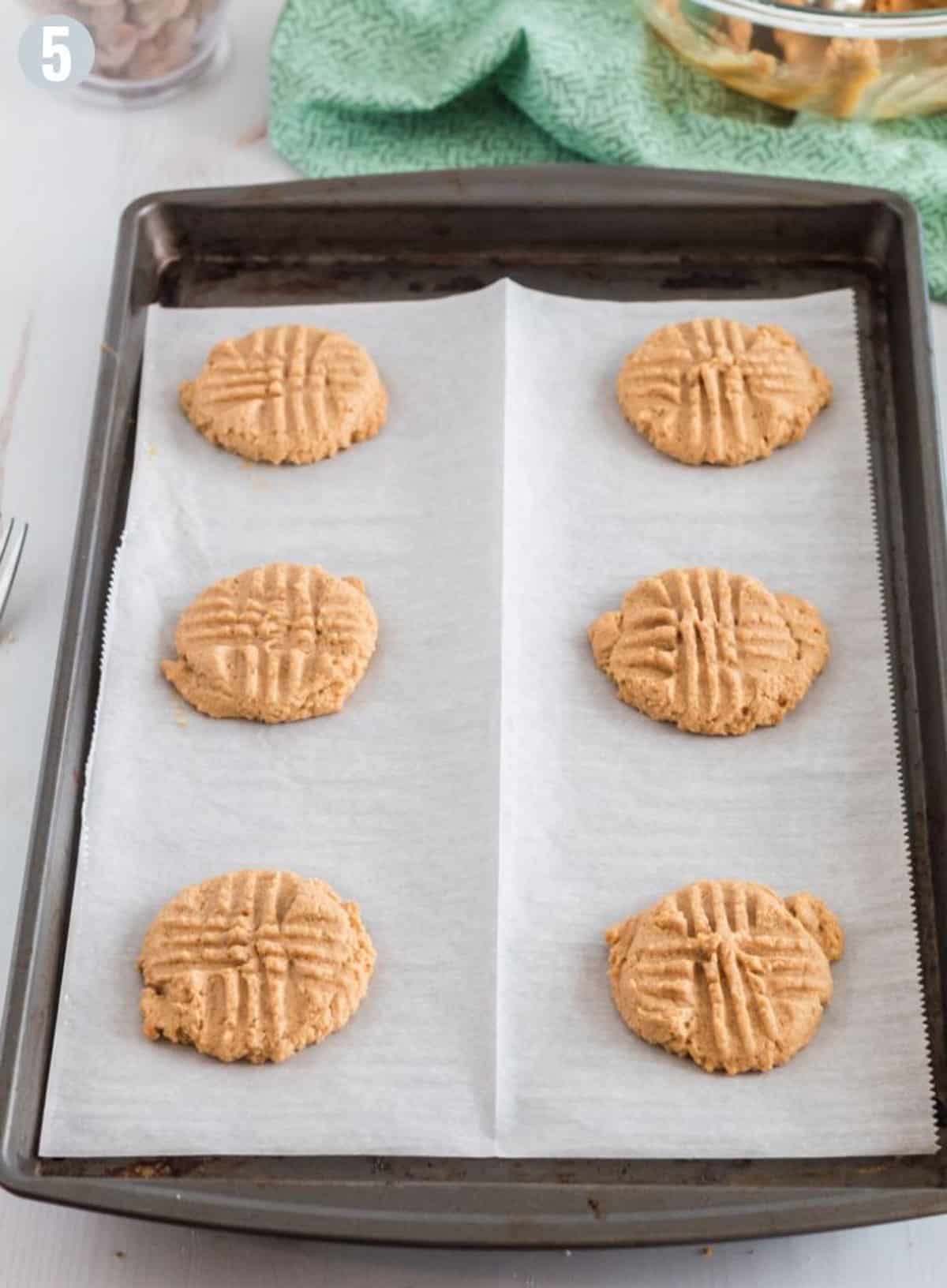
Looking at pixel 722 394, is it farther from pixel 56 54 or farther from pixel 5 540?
pixel 56 54

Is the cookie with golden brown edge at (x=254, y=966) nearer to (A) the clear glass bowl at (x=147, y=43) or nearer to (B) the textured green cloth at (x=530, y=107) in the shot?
(B) the textured green cloth at (x=530, y=107)

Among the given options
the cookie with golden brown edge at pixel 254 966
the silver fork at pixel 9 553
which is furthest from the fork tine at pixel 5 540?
the cookie with golden brown edge at pixel 254 966

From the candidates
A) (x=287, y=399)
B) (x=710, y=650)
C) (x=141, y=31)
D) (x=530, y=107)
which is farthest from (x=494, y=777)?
(x=141, y=31)

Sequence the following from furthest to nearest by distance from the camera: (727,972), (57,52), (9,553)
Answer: (57,52)
(9,553)
(727,972)

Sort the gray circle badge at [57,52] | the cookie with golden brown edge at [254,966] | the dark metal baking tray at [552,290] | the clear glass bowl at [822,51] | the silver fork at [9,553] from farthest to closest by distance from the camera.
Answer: the gray circle badge at [57,52], the clear glass bowl at [822,51], the silver fork at [9,553], the cookie with golden brown edge at [254,966], the dark metal baking tray at [552,290]

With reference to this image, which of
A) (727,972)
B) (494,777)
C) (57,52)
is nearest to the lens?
(727,972)

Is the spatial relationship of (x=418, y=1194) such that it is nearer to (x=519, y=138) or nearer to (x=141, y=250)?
(x=141, y=250)
